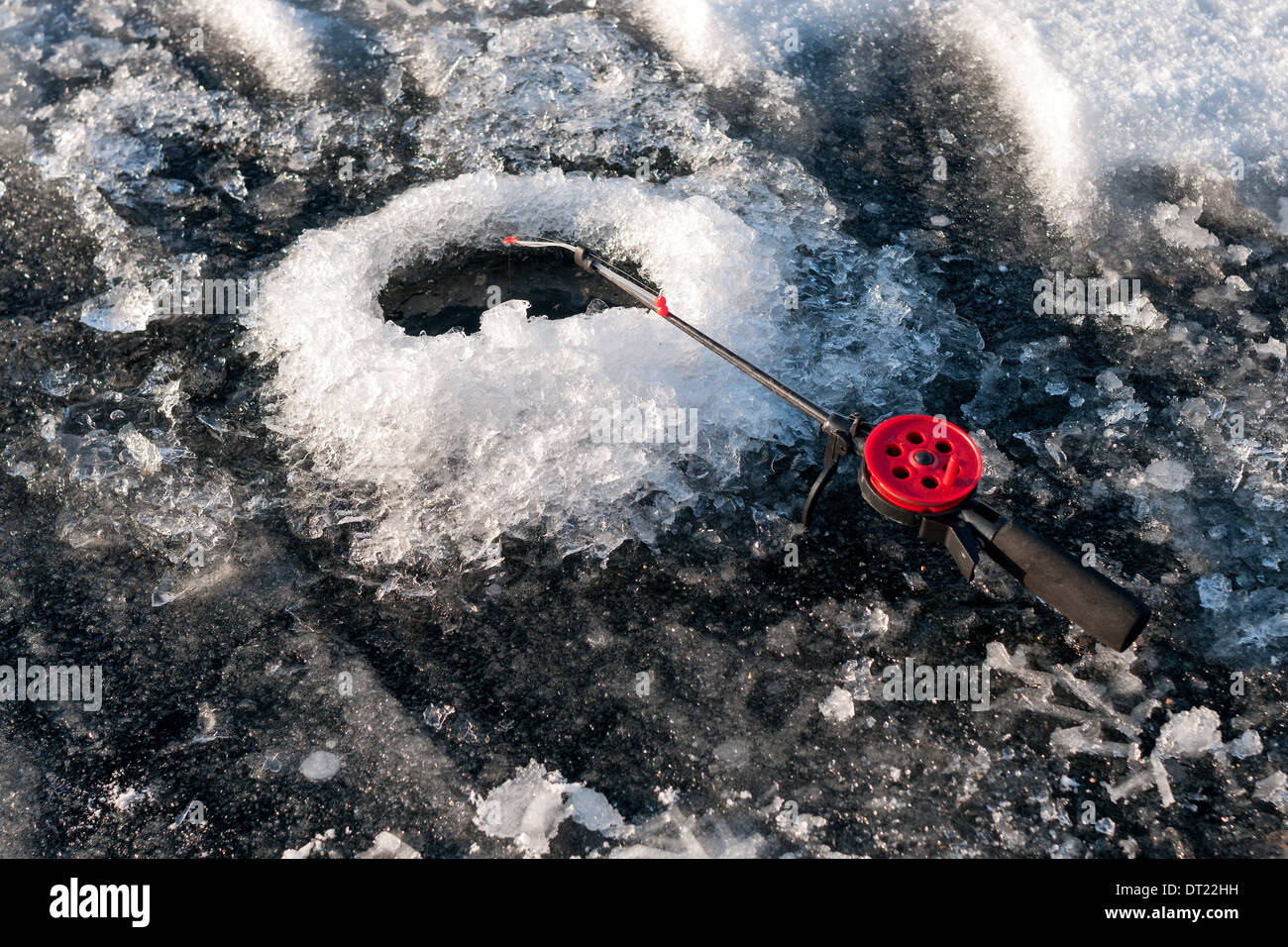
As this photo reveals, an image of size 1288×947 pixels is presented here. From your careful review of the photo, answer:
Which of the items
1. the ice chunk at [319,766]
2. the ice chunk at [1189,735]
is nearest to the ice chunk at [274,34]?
the ice chunk at [319,766]

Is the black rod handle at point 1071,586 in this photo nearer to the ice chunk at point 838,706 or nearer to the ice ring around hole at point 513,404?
the ice chunk at point 838,706

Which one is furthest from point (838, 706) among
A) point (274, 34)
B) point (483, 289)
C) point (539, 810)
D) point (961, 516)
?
point (274, 34)

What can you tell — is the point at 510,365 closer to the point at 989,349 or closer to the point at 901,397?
the point at 901,397

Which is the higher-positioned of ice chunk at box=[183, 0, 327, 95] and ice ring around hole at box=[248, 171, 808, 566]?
ice chunk at box=[183, 0, 327, 95]

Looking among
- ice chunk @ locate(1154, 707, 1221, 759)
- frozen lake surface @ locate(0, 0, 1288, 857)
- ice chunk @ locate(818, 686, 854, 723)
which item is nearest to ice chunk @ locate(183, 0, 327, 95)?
frozen lake surface @ locate(0, 0, 1288, 857)

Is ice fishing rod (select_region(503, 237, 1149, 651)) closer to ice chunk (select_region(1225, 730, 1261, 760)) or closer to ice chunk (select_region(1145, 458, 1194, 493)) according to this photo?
ice chunk (select_region(1225, 730, 1261, 760))

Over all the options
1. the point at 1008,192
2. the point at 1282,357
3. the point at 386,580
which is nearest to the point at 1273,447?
the point at 1282,357
